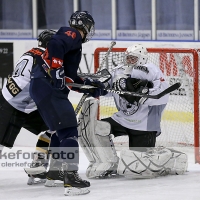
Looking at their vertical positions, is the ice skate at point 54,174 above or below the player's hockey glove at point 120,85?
below

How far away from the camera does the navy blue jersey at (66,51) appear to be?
14.0 ft

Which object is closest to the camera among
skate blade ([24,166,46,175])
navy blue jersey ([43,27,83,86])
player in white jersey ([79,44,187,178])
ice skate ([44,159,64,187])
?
navy blue jersey ([43,27,83,86])

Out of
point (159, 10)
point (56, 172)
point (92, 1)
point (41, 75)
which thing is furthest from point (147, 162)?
point (92, 1)

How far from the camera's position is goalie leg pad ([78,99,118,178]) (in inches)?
200

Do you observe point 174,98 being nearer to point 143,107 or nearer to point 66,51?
point 143,107

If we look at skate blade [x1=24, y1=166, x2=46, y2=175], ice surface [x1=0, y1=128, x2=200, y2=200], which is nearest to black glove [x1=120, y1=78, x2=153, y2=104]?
ice surface [x1=0, y1=128, x2=200, y2=200]

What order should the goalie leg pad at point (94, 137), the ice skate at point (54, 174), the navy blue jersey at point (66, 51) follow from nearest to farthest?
the navy blue jersey at point (66, 51), the ice skate at point (54, 174), the goalie leg pad at point (94, 137)

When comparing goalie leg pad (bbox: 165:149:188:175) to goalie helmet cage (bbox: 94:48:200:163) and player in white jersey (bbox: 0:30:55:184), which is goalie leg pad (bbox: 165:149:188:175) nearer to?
goalie helmet cage (bbox: 94:48:200:163)

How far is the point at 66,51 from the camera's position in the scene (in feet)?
14.1

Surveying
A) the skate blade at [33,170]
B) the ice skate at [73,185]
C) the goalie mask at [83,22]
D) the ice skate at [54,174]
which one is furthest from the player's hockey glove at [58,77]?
the skate blade at [33,170]

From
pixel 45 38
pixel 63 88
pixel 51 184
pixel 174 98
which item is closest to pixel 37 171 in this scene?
pixel 51 184

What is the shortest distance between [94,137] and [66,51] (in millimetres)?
953

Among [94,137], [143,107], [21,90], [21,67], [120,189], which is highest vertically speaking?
[21,67]

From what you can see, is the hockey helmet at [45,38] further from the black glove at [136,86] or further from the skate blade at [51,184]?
the skate blade at [51,184]
